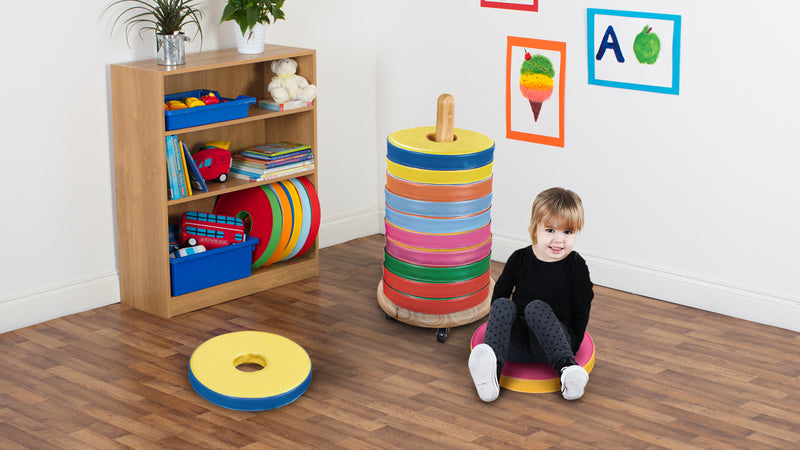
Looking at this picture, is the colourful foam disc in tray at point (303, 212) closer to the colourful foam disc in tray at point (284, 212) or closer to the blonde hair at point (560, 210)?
the colourful foam disc in tray at point (284, 212)

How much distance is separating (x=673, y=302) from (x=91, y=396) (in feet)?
7.58

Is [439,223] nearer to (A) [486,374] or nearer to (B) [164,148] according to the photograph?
(A) [486,374]

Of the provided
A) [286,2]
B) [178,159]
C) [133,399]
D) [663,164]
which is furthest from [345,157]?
[133,399]

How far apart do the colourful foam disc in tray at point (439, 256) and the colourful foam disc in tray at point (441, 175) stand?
262 millimetres

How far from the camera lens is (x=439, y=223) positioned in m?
3.36

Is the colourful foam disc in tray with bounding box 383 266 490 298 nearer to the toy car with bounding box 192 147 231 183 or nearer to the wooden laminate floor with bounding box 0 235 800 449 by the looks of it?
the wooden laminate floor with bounding box 0 235 800 449

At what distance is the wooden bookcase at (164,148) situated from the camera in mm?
3479

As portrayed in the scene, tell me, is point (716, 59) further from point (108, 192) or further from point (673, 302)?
point (108, 192)

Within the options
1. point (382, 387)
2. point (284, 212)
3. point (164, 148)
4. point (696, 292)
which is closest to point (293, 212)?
point (284, 212)

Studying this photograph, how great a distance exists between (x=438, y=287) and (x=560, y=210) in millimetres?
641

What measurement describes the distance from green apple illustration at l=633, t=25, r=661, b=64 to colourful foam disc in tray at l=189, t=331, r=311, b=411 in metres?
1.81

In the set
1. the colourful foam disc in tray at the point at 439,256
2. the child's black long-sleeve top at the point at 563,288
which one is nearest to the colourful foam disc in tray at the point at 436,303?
the colourful foam disc in tray at the point at 439,256

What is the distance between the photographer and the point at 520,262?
315cm

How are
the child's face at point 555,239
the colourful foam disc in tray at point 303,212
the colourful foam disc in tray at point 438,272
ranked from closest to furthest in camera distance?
the child's face at point 555,239
the colourful foam disc in tray at point 438,272
the colourful foam disc in tray at point 303,212
